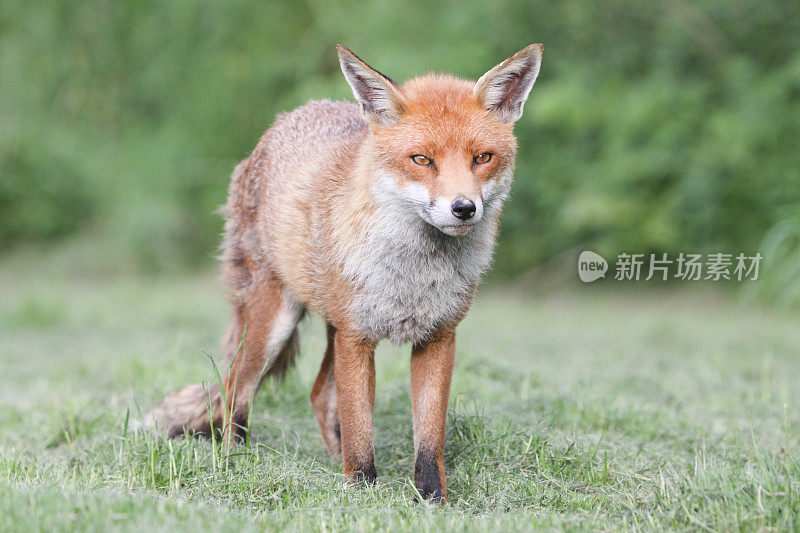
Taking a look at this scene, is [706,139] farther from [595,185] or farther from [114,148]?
[114,148]

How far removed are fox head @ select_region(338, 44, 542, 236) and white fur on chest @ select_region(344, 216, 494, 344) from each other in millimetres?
116

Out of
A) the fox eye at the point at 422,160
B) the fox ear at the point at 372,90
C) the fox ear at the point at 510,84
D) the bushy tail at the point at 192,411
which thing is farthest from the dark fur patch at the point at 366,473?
the fox ear at the point at 510,84

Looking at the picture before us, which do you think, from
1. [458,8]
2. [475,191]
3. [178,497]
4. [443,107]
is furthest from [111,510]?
Result: [458,8]

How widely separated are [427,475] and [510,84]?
164cm

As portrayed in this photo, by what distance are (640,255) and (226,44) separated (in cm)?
723

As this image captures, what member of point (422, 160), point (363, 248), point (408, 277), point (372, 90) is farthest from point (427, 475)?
point (372, 90)

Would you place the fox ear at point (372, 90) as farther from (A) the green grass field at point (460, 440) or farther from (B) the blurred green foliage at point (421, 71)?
(B) the blurred green foliage at point (421, 71)

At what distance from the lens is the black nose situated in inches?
116

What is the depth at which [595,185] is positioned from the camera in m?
10.4

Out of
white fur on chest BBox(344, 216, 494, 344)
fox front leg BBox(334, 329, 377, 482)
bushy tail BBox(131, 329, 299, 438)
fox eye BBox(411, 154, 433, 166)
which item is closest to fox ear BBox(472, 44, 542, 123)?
fox eye BBox(411, 154, 433, 166)

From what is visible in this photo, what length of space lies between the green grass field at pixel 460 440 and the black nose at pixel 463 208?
2.85 ft

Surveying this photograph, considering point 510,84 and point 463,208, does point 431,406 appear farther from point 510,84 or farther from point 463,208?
point 510,84

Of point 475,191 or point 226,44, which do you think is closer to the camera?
point 475,191

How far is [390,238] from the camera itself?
3268mm
